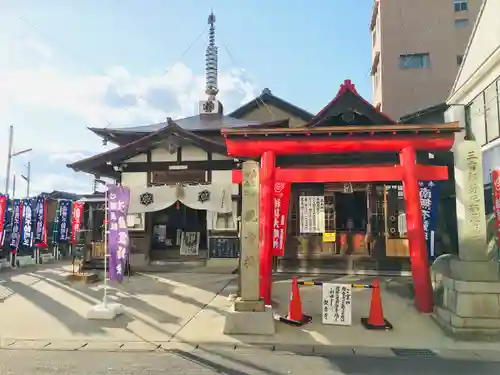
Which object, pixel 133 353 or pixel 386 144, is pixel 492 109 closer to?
pixel 386 144

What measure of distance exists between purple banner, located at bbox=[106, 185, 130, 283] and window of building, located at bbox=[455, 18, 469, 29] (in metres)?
33.9

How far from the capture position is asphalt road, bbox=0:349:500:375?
6086mm

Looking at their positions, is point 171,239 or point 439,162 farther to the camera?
point 171,239


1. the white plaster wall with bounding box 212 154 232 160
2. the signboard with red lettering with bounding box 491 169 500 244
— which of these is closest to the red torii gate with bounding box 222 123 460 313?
the signboard with red lettering with bounding box 491 169 500 244

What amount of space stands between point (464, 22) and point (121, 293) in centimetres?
3504

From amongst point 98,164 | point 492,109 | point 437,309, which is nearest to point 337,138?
point 437,309

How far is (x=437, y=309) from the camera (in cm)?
898

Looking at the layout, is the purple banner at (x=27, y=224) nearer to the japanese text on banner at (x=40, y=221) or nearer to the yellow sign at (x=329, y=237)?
the japanese text on banner at (x=40, y=221)

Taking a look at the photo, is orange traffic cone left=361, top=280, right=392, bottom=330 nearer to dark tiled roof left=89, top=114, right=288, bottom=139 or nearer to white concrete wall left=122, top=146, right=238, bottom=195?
white concrete wall left=122, top=146, right=238, bottom=195

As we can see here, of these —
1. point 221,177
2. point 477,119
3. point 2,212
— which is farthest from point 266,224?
point 2,212

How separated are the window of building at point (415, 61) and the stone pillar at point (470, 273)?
29092mm

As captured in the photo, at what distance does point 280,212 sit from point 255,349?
15.2 ft

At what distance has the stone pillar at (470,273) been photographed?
7.80m

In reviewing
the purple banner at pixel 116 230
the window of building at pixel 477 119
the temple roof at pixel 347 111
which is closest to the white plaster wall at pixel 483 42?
the window of building at pixel 477 119
